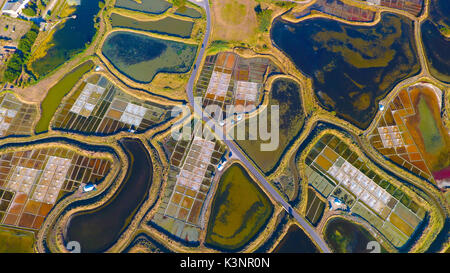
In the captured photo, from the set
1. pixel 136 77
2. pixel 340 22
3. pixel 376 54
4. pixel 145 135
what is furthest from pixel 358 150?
pixel 136 77

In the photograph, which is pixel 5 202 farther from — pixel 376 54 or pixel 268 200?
pixel 376 54

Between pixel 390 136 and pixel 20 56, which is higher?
pixel 20 56

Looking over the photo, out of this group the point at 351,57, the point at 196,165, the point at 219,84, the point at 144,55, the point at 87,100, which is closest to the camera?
the point at 196,165

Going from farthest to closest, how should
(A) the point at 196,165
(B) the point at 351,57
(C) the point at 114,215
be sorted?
1. (B) the point at 351,57
2. (A) the point at 196,165
3. (C) the point at 114,215

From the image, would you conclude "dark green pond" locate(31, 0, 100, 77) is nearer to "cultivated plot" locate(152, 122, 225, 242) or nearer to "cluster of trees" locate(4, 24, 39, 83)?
"cluster of trees" locate(4, 24, 39, 83)

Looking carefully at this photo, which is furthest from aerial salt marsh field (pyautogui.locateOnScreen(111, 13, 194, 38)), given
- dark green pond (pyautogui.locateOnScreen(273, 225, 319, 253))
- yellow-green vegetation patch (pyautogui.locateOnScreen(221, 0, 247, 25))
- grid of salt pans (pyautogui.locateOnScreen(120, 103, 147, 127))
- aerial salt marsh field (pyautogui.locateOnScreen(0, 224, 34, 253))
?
dark green pond (pyautogui.locateOnScreen(273, 225, 319, 253))

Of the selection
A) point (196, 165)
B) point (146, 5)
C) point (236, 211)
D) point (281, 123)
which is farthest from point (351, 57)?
point (146, 5)

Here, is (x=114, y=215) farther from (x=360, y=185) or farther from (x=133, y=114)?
(x=360, y=185)
